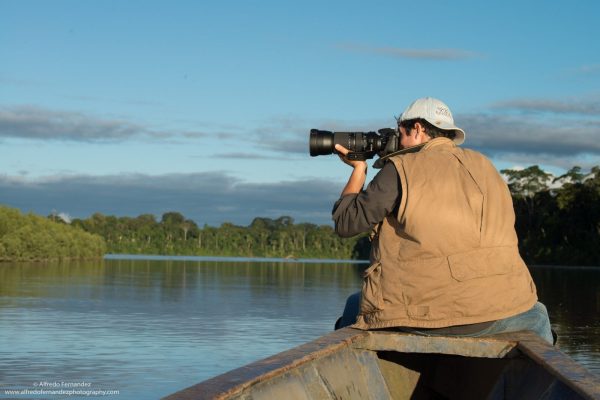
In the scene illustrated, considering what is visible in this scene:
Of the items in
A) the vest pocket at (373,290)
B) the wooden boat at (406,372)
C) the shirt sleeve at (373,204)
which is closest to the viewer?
the wooden boat at (406,372)

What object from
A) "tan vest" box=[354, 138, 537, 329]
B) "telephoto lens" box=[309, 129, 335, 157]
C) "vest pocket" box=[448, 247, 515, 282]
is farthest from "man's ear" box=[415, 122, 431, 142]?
"vest pocket" box=[448, 247, 515, 282]

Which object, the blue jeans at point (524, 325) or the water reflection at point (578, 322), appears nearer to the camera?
the blue jeans at point (524, 325)

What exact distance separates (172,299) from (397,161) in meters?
23.5

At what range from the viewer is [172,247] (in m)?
165

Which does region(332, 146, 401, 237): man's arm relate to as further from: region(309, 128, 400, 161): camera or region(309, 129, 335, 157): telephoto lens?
region(309, 129, 335, 157): telephoto lens

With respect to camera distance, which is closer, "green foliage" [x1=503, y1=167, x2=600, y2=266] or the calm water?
the calm water

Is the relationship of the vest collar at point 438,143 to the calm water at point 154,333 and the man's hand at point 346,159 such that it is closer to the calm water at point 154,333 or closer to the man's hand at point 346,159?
the man's hand at point 346,159

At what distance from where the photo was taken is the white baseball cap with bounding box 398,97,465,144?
454 cm

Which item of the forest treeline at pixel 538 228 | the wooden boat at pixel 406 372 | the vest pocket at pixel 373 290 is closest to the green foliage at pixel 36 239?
the forest treeline at pixel 538 228

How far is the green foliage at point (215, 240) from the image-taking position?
6363 inches

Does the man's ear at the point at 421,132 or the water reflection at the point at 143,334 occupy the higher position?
the man's ear at the point at 421,132

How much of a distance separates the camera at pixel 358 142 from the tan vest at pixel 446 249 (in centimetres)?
29

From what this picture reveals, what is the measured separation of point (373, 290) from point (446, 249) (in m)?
0.40

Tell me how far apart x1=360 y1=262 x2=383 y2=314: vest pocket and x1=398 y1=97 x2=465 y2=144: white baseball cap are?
0.73 metres
